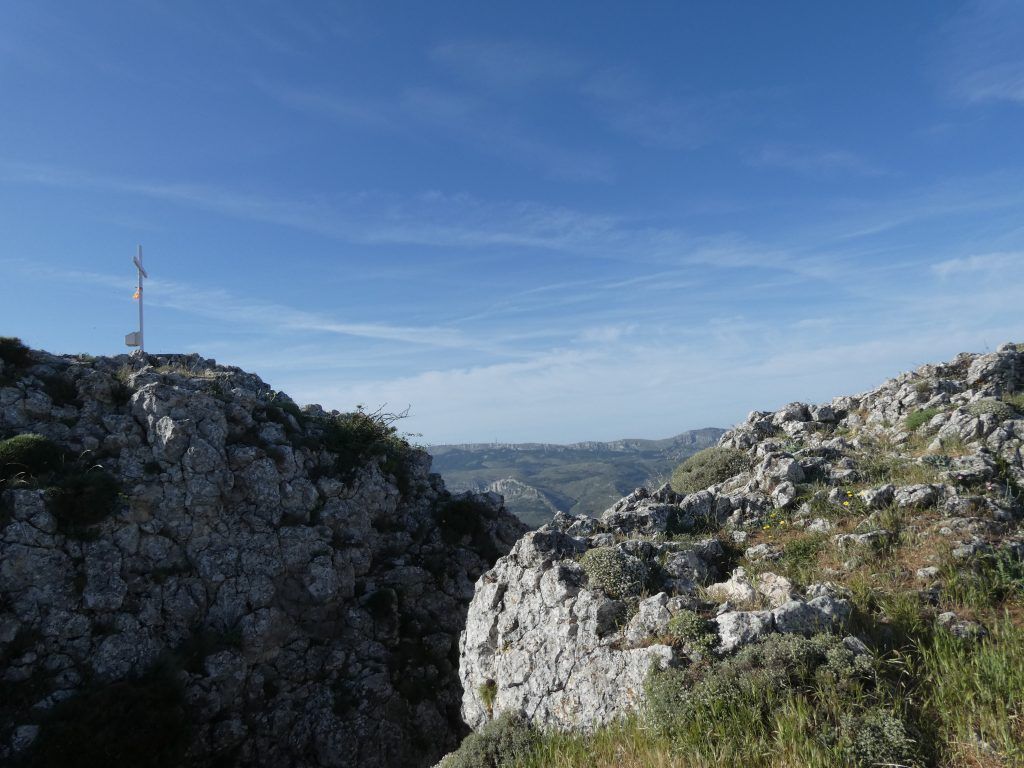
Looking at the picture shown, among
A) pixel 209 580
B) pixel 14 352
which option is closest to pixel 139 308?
pixel 14 352

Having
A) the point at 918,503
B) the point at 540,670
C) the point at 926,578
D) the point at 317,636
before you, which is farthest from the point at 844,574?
the point at 317,636

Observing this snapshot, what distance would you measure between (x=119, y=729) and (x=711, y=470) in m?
18.6

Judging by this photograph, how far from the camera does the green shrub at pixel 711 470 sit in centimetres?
2047

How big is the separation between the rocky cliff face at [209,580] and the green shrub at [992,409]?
15.5 m

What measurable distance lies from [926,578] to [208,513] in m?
18.4

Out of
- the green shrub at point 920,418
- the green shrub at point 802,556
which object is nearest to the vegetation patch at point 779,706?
the green shrub at point 802,556

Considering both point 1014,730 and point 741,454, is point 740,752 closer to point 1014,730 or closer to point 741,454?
point 1014,730

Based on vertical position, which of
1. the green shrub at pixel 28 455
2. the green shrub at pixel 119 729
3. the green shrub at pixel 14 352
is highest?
the green shrub at pixel 14 352

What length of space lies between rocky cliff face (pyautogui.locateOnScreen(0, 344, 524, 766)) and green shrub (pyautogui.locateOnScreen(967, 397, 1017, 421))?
1551 centimetres

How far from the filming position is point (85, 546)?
51.4 feet

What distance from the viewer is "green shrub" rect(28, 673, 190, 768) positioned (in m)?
12.7

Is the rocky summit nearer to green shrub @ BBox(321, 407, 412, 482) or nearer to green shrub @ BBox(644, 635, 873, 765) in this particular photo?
green shrub @ BBox(644, 635, 873, 765)

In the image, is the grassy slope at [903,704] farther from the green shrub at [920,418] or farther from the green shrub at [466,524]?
the green shrub at [466,524]

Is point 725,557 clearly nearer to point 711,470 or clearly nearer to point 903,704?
point 903,704
